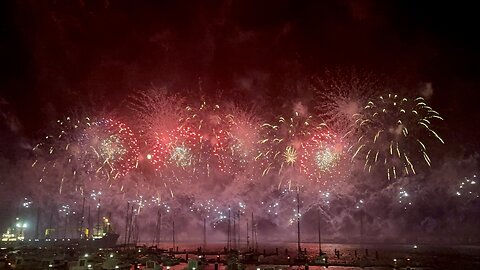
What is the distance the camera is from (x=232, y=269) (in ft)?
184

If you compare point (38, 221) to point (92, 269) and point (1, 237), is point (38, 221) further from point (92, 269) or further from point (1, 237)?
point (92, 269)

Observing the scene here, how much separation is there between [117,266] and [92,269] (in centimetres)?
730

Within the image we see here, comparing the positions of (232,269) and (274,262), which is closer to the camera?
(232,269)

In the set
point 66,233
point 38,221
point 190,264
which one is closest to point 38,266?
point 190,264

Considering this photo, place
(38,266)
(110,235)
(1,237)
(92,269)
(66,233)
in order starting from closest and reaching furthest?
(92,269), (38,266), (1,237), (110,235), (66,233)

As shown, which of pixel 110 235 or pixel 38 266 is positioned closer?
pixel 38 266

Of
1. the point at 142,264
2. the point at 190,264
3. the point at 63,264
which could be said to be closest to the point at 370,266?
the point at 190,264

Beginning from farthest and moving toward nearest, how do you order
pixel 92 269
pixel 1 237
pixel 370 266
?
pixel 1 237
pixel 370 266
pixel 92 269

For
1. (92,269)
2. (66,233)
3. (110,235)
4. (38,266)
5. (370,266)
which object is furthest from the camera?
(66,233)

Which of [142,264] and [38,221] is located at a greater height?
[38,221]

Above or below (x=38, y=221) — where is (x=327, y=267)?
below

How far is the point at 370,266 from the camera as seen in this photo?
70.8 metres

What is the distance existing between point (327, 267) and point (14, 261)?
50514 millimetres

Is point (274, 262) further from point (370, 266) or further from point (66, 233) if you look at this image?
point (66, 233)
